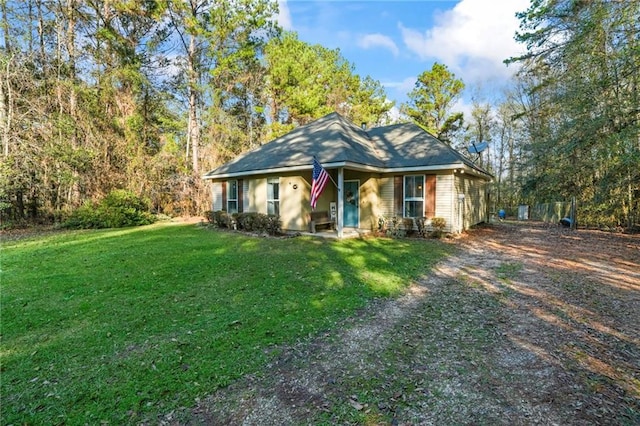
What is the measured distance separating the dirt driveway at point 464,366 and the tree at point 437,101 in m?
24.4

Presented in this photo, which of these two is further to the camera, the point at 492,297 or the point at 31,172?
the point at 31,172

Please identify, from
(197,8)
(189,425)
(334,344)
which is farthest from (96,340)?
(197,8)

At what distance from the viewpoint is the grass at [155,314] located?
2834 millimetres

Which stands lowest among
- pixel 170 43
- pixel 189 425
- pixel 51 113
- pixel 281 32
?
pixel 189 425

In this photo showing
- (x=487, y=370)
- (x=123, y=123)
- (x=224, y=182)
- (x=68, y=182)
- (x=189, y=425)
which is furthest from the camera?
(x=123, y=123)

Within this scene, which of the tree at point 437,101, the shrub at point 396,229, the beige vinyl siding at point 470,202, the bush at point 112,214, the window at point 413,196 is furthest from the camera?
the tree at point 437,101

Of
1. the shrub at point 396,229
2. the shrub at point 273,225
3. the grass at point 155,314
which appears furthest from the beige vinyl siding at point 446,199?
the shrub at point 273,225

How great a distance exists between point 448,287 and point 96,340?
5.42 meters

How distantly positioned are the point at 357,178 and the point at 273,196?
355cm

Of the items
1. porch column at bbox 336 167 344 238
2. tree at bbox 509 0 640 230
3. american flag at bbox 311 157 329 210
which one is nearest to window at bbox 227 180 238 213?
porch column at bbox 336 167 344 238

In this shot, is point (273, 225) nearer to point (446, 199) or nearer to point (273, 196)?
point (273, 196)

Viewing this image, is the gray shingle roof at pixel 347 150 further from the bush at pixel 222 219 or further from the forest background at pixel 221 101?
the forest background at pixel 221 101

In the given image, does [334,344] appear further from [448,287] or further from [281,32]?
[281,32]

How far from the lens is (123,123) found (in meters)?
17.6
